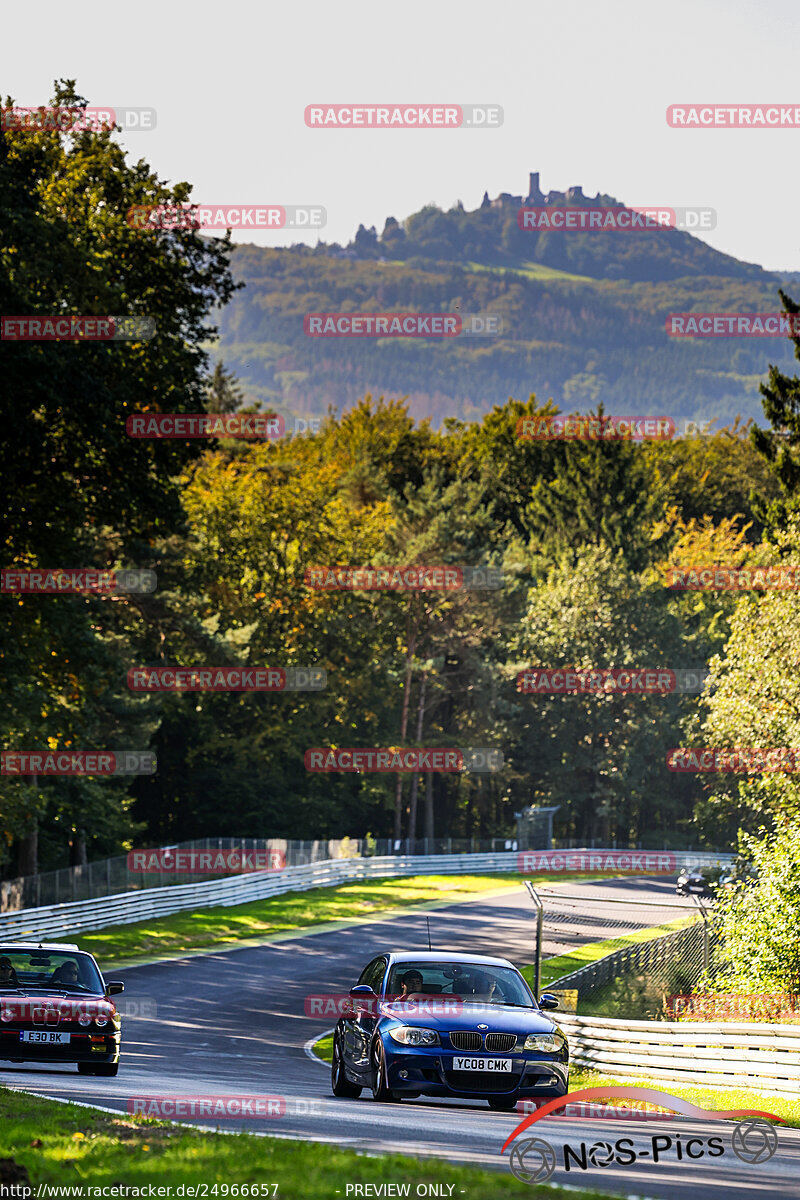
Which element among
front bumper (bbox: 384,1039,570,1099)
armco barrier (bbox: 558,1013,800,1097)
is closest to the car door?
front bumper (bbox: 384,1039,570,1099)

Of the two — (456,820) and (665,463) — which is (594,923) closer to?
(456,820)

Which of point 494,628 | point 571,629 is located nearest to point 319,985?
point 494,628

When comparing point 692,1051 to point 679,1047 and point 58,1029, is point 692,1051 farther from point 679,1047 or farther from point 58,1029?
point 58,1029

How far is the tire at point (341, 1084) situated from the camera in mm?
12632

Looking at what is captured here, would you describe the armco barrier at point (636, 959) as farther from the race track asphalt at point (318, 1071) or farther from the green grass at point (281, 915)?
the green grass at point (281, 915)

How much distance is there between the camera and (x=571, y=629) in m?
78.1

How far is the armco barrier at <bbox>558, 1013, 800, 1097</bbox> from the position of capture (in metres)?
13.7

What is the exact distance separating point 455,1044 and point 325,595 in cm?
5824

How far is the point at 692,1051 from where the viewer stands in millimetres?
15430

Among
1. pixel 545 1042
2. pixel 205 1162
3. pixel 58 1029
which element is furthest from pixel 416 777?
pixel 205 1162

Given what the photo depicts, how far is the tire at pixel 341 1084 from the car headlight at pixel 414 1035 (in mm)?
1476

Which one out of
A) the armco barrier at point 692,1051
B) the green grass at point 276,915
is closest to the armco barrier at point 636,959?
the armco barrier at point 692,1051

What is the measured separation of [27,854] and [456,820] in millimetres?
47660

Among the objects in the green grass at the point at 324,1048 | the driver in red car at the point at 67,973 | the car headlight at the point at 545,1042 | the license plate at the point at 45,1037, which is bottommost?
the green grass at the point at 324,1048
